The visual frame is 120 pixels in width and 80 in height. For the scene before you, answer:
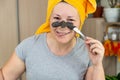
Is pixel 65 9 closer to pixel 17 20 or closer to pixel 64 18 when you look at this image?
pixel 64 18

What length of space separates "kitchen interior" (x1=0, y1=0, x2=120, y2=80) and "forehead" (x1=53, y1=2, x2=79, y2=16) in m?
0.85

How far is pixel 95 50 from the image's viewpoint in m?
0.94

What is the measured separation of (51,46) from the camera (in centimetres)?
111

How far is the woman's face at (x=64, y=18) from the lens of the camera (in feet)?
3.23

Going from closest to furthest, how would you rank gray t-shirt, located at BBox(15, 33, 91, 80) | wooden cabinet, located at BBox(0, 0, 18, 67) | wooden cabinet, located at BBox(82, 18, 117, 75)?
gray t-shirt, located at BBox(15, 33, 91, 80)
wooden cabinet, located at BBox(82, 18, 117, 75)
wooden cabinet, located at BBox(0, 0, 18, 67)

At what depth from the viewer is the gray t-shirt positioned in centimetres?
105

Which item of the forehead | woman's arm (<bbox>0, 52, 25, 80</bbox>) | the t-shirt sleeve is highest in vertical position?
the forehead

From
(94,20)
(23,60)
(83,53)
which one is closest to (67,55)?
(83,53)

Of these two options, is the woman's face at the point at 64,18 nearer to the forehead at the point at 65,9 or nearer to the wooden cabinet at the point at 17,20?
the forehead at the point at 65,9

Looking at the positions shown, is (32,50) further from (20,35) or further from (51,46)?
(20,35)

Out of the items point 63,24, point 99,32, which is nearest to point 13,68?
point 63,24

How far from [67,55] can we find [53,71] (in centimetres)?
10

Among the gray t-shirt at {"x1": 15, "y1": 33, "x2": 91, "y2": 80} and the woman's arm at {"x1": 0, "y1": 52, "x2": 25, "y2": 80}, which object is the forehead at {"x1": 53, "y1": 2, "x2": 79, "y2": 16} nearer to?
the gray t-shirt at {"x1": 15, "y1": 33, "x2": 91, "y2": 80}

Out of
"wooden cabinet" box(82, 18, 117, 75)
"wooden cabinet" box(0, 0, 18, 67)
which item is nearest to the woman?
"wooden cabinet" box(82, 18, 117, 75)
